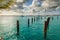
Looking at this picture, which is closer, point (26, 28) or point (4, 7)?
point (4, 7)

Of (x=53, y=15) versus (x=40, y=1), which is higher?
(x=40, y=1)

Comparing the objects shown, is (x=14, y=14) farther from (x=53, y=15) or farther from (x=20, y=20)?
(x=53, y=15)

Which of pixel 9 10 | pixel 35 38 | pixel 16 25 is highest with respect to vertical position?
pixel 9 10

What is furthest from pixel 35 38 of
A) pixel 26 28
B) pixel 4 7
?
pixel 4 7

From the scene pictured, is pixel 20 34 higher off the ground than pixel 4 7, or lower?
lower

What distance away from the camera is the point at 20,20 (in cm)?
688

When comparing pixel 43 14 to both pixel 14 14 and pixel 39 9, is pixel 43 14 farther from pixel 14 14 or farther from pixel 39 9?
pixel 14 14

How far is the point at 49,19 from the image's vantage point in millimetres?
6668

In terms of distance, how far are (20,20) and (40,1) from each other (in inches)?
37.2

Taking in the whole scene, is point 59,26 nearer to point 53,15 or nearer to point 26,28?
point 53,15

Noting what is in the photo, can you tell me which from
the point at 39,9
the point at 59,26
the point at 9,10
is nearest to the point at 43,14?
the point at 39,9

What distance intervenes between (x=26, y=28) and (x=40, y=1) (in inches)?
42.7

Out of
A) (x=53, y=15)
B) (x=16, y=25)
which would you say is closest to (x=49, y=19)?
(x=53, y=15)

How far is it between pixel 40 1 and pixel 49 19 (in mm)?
663
